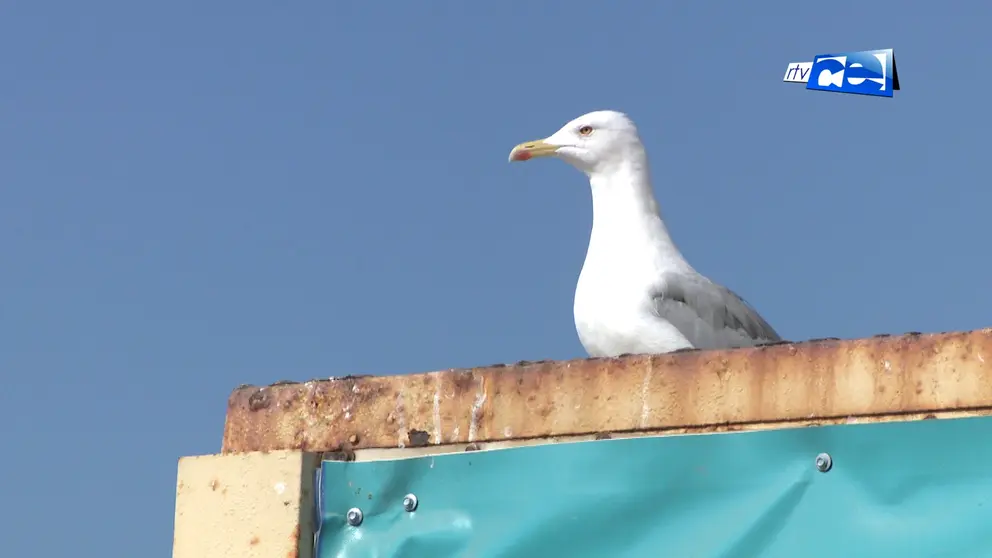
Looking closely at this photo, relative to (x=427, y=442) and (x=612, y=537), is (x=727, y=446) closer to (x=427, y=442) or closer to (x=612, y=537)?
(x=612, y=537)

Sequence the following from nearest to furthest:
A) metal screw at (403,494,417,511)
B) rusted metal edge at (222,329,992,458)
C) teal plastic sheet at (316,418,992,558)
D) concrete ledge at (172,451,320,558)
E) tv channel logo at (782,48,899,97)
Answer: teal plastic sheet at (316,418,992,558)
rusted metal edge at (222,329,992,458)
metal screw at (403,494,417,511)
concrete ledge at (172,451,320,558)
tv channel logo at (782,48,899,97)

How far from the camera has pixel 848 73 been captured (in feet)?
23.8

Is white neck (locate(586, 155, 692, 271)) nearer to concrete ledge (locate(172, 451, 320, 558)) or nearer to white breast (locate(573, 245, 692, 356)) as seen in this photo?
white breast (locate(573, 245, 692, 356))

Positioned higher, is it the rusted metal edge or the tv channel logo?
the tv channel logo

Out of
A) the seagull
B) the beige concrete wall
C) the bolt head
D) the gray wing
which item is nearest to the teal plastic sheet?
the bolt head

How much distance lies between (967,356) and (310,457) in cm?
211

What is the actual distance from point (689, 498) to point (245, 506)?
1523 mm

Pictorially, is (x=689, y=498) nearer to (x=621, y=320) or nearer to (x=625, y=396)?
(x=625, y=396)

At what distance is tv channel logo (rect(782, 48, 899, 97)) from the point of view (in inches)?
281

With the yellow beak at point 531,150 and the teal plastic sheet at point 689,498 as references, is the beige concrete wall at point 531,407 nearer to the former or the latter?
the teal plastic sheet at point 689,498

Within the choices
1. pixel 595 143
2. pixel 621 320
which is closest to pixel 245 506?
pixel 621 320

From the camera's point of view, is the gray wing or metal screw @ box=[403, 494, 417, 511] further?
the gray wing

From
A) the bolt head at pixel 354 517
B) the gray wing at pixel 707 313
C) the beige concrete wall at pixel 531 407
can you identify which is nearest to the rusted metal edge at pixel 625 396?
the beige concrete wall at pixel 531 407

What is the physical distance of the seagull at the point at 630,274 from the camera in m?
7.61
